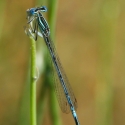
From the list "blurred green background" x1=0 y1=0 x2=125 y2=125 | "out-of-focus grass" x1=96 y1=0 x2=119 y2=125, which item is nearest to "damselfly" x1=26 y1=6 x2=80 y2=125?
"out-of-focus grass" x1=96 y1=0 x2=119 y2=125

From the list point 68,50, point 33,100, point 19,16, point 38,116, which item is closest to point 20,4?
point 19,16

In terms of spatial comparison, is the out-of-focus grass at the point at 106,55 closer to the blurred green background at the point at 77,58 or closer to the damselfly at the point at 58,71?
the damselfly at the point at 58,71

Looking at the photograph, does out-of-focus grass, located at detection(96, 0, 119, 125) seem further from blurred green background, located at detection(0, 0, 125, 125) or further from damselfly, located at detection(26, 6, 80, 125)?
blurred green background, located at detection(0, 0, 125, 125)

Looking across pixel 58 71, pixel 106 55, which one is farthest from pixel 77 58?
pixel 106 55

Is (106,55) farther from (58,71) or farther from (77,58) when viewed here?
(77,58)

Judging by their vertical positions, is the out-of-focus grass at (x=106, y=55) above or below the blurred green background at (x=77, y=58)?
below

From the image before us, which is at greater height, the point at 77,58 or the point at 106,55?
the point at 77,58

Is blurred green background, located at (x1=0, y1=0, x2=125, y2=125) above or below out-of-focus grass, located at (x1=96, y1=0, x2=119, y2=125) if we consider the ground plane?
above

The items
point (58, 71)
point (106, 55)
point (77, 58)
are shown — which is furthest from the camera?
point (77, 58)

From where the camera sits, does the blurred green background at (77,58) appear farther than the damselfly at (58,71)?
Yes

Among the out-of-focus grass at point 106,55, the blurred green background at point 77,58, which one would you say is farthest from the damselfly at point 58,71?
the blurred green background at point 77,58

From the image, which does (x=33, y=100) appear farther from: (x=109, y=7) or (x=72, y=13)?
(x=72, y=13)
